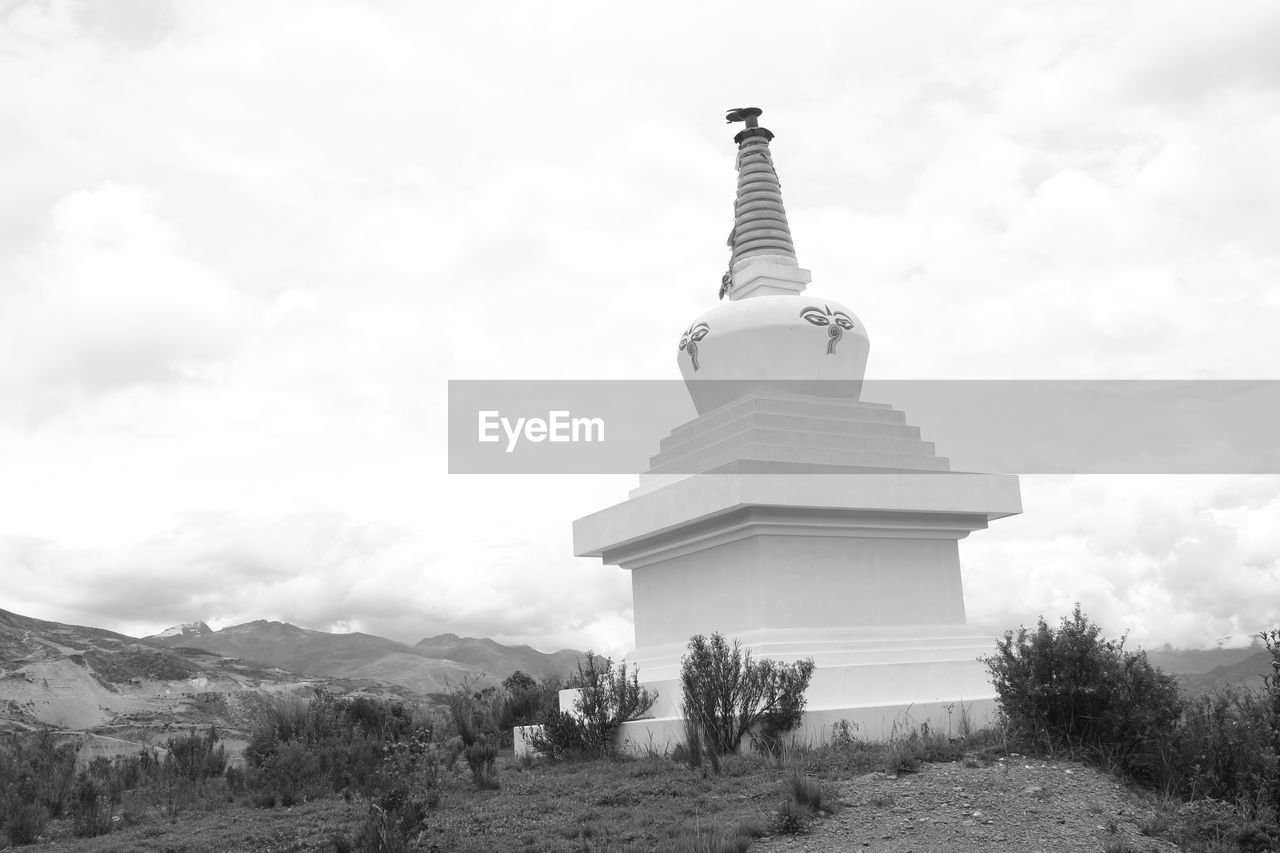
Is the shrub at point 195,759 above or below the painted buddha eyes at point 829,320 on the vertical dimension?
below

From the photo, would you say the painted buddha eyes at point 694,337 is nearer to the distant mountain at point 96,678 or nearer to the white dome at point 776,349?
the white dome at point 776,349

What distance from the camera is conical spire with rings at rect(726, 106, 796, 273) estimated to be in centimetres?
1565

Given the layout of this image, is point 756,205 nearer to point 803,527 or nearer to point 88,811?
point 803,527

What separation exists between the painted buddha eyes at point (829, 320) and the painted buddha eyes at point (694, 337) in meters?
1.37

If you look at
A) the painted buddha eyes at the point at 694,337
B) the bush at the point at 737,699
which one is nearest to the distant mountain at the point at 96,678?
the painted buddha eyes at the point at 694,337

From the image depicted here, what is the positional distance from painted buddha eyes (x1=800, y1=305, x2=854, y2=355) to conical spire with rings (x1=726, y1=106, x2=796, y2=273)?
61.3 inches

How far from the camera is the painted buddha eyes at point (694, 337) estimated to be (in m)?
14.4

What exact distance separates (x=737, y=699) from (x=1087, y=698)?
10.8 feet

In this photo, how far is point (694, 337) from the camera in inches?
574

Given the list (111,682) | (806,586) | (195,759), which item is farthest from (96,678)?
(806,586)

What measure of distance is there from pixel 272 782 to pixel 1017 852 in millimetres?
7187

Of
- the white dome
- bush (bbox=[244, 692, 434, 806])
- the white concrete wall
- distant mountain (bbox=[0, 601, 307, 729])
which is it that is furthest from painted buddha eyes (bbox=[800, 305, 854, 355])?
distant mountain (bbox=[0, 601, 307, 729])

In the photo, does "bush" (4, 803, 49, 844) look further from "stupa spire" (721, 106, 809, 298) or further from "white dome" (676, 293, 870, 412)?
"stupa spire" (721, 106, 809, 298)

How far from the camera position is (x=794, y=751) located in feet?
32.9
